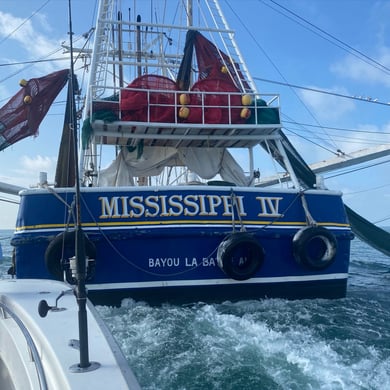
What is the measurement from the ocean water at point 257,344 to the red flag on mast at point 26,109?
15.4 ft

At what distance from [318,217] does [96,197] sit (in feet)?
11.2

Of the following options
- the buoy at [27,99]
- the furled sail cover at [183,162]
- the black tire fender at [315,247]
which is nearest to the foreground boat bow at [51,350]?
the black tire fender at [315,247]

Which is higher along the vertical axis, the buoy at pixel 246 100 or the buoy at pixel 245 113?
the buoy at pixel 246 100

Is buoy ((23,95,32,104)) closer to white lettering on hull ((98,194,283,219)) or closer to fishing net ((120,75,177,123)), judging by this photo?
fishing net ((120,75,177,123))

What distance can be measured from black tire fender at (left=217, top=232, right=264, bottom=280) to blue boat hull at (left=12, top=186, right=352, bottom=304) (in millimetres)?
41

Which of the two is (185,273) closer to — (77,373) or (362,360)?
(362,360)

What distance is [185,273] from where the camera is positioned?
586cm

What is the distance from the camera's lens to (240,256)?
233 inches

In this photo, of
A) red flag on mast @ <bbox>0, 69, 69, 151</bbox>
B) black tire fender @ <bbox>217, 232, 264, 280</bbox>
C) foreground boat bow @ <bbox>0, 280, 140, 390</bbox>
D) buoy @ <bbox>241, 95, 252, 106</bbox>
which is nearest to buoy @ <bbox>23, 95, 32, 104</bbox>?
red flag on mast @ <bbox>0, 69, 69, 151</bbox>

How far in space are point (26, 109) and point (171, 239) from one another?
15.6ft

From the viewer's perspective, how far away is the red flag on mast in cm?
845

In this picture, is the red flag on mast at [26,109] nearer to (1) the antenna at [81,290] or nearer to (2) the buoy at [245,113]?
(2) the buoy at [245,113]

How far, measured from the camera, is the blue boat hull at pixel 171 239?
5.73 metres

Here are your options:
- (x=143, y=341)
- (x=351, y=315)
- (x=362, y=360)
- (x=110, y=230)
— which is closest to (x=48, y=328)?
(x=143, y=341)
